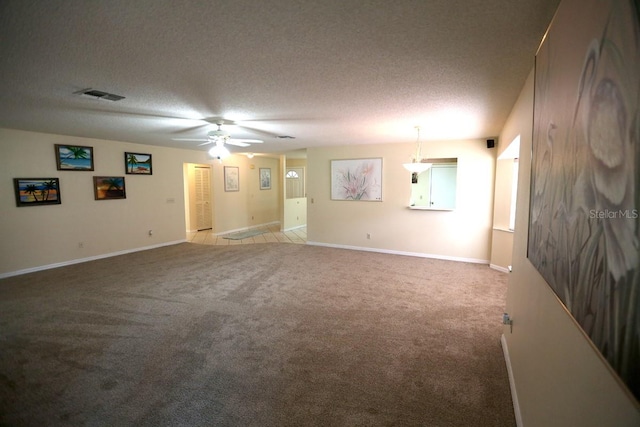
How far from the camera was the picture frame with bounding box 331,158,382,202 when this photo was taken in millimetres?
6551

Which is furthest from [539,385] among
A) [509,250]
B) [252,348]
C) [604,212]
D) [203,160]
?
[203,160]

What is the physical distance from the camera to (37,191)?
505 centimetres

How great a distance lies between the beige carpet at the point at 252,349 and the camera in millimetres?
2023

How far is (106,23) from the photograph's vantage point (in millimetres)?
1633

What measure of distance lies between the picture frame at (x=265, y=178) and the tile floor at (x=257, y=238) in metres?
1.64

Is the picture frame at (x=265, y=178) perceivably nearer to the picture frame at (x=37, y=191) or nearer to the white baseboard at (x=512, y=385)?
the picture frame at (x=37, y=191)

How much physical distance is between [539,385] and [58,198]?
7138mm

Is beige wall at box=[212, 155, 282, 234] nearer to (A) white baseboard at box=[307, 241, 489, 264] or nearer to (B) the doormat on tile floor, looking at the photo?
(B) the doormat on tile floor

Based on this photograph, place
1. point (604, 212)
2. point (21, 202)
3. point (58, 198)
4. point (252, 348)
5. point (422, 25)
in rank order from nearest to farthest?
1. point (604, 212)
2. point (422, 25)
3. point (252, 348)
4. point (21, 202)
5. point (58, 198)

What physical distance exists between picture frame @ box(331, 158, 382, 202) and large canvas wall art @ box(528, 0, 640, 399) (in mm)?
5231

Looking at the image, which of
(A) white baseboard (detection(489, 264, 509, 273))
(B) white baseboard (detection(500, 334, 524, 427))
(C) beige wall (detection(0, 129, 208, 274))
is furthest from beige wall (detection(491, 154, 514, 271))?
(C) beige wall (detection(0, 129, 208, 274))

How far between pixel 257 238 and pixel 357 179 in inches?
132

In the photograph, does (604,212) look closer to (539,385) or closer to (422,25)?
(539,385)

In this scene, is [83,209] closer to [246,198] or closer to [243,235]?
[243,235]
